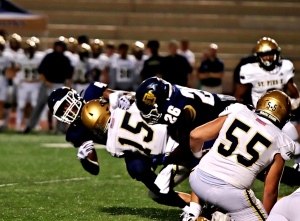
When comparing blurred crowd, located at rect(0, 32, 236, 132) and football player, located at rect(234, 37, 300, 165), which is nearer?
football player, located at rect(234, 37, 300, 165)

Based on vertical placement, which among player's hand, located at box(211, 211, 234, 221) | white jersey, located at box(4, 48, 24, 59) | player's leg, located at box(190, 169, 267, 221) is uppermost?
white jersey, located at box(4, 48, 24, 59)

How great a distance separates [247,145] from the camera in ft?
14.1

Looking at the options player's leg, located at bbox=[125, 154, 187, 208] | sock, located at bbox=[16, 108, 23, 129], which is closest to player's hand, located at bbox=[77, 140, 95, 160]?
player's leg, located at bbox=[125, 154, 187, 208]

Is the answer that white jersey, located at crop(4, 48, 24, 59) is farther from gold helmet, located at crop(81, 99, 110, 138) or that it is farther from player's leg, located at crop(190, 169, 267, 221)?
player's leg, located at crop(190, 169, 267, 221)

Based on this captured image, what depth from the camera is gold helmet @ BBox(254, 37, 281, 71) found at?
7078 millimetres

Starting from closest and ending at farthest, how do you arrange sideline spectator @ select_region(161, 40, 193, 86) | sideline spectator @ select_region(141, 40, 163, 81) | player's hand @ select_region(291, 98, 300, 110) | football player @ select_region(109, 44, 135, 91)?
player's hand @ select_region(291, 98, 300, 110) → sideline spectator @ select_region(141, 40, 163, 81) → sideline spectator @ select_region(161, 40, 193, 86) → football player @ select_region(109, 44, 135, 91)

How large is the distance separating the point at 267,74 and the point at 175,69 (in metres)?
4.83

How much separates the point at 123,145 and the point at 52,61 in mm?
7064

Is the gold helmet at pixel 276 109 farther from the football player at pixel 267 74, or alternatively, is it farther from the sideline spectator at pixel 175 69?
the sideline spectator at pixel 175 69

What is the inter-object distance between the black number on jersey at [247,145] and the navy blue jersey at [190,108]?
2.98ft

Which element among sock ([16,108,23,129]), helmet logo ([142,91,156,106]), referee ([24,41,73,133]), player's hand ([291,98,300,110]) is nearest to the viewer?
helmet logo ([142,91,156,106])

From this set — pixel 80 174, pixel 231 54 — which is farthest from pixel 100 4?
pixel 80 174

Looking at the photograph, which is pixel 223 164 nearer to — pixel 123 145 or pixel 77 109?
pixel 123 145

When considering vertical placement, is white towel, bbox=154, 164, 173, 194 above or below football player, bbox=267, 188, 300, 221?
below
